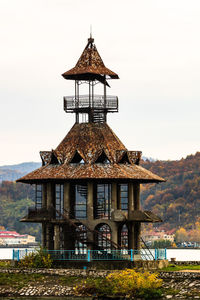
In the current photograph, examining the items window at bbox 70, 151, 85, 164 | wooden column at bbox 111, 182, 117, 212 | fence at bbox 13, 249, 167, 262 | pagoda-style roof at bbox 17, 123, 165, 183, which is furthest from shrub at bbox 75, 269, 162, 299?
window at bbox 70, 151, 85, 164

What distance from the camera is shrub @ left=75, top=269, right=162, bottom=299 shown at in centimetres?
5038

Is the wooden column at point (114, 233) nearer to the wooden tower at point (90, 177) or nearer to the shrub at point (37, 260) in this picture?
the wooden tower at point (90, 177)

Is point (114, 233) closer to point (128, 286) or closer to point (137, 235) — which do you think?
point (137, 235)

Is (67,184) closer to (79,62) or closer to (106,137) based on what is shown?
(106,137)

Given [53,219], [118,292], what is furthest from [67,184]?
[118,292]

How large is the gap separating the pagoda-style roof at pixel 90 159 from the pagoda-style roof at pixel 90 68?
3.62 metres

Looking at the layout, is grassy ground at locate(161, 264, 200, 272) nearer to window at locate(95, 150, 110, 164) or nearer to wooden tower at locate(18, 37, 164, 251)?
wooden tower at locate(18, 37, 164, 251)

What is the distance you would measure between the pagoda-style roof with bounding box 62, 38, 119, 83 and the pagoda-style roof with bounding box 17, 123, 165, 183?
362 centimetres

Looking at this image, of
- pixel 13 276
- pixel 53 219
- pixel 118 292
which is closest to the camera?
pixel 118 292

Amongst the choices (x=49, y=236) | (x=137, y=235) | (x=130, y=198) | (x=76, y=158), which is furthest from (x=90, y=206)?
(x=137, y=235)

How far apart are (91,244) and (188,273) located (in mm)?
8843

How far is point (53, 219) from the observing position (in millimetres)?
59906

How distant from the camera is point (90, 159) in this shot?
60.8 metres

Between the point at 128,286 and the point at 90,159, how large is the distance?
497 inches
